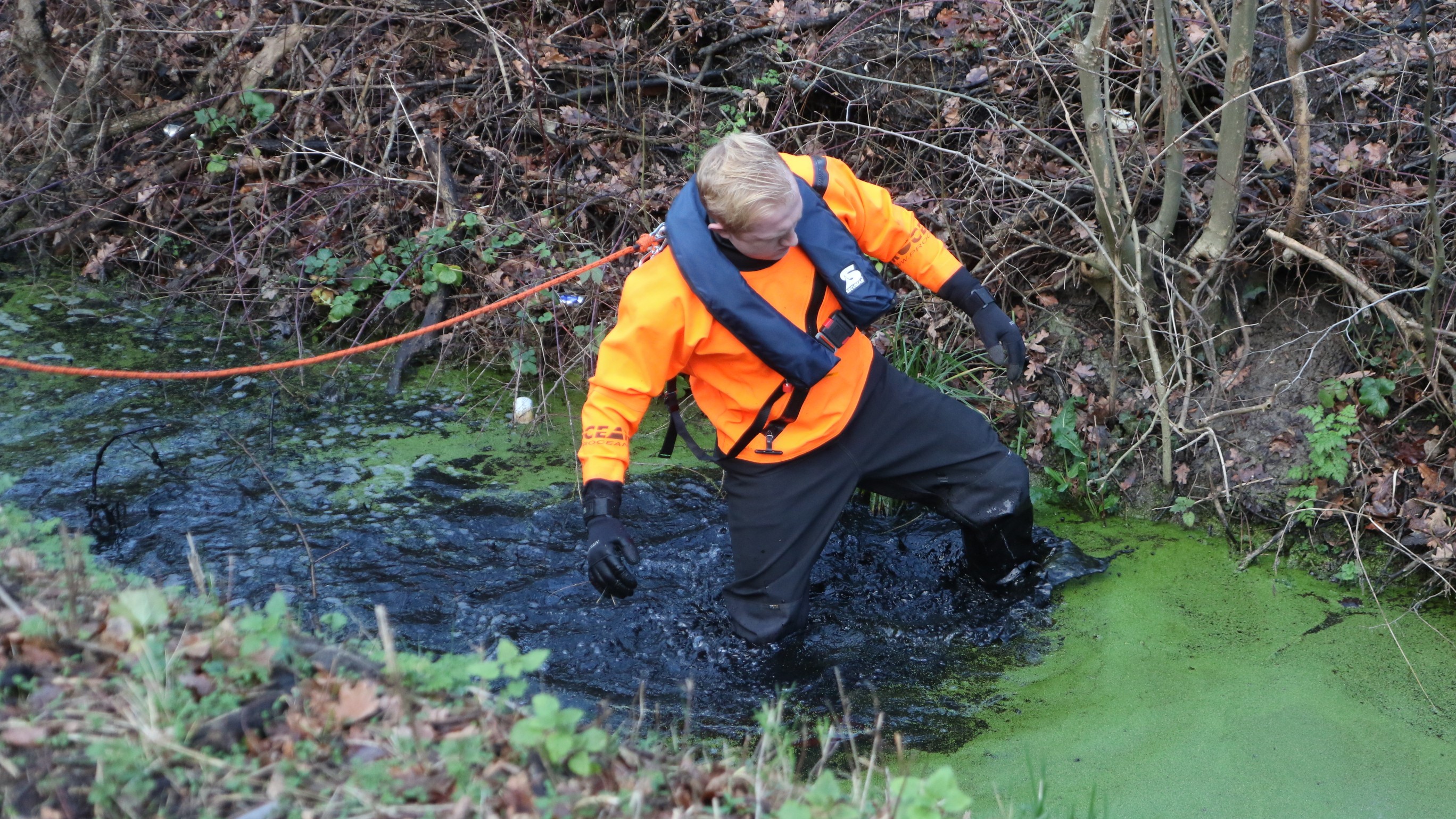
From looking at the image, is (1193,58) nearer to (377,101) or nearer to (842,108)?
(842,108)

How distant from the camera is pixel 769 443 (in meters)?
3.41

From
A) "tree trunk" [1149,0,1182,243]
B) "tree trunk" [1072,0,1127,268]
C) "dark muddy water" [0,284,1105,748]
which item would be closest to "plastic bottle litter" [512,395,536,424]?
"dark muddy water" [0,284,1105,748]

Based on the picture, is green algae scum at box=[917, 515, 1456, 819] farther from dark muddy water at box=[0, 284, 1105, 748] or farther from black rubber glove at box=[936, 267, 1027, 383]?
black rubber glove at box=[936, 267, 1027, 383]

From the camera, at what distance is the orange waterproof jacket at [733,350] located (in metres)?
3.08

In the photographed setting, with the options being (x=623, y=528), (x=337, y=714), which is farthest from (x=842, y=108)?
(x=337, y=714)

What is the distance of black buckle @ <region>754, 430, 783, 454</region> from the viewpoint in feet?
11.2

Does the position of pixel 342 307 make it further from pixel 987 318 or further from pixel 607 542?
pixel 987 318

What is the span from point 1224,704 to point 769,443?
1.73 m

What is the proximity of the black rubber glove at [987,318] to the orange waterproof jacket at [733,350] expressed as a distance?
6 cm

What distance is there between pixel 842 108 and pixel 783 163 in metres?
2.96

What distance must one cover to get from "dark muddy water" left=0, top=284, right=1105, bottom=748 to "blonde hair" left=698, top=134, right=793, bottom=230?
163cm

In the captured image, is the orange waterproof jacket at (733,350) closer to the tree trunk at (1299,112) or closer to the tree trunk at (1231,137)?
the tree trunk at (1231,137)

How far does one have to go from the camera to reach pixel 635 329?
3049mm

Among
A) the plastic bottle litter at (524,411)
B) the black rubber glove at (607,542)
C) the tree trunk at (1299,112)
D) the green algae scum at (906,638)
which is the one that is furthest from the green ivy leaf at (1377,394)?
the plastic bottle litter at (524,411)
